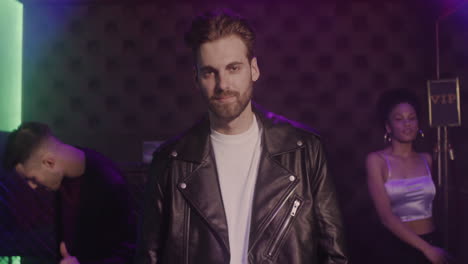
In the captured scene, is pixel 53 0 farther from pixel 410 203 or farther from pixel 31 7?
pixel 410 203

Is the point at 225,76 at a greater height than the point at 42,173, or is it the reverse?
the point at 225,76

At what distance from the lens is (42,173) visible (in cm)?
205

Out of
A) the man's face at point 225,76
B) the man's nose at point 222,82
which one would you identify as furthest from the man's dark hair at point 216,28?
the man's nose at point 222,82

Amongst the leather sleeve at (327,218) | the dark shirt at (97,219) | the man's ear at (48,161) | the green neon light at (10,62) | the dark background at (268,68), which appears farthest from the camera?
the green neon light at (10,62)

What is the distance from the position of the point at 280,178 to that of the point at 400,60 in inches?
87.6

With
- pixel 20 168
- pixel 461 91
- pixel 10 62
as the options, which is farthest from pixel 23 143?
pixel 461 91

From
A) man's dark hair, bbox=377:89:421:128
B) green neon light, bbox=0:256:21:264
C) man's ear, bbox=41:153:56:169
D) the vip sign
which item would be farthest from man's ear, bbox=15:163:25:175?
the vip sign

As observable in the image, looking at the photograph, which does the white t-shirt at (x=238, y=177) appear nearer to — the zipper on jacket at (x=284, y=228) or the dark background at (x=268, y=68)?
the zipper on jacket at (x=284, y=228)

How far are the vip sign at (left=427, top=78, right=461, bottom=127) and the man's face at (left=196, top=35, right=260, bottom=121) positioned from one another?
65.4 inches

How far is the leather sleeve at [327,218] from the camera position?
4.10 feet

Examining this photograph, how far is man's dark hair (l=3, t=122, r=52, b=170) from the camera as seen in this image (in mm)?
2064

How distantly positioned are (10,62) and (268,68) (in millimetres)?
2145

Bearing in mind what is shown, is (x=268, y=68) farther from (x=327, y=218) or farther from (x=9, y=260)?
(x=9, y=260)

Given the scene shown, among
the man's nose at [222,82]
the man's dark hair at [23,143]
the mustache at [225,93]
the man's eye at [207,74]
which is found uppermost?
the man's eye at [207,74]
